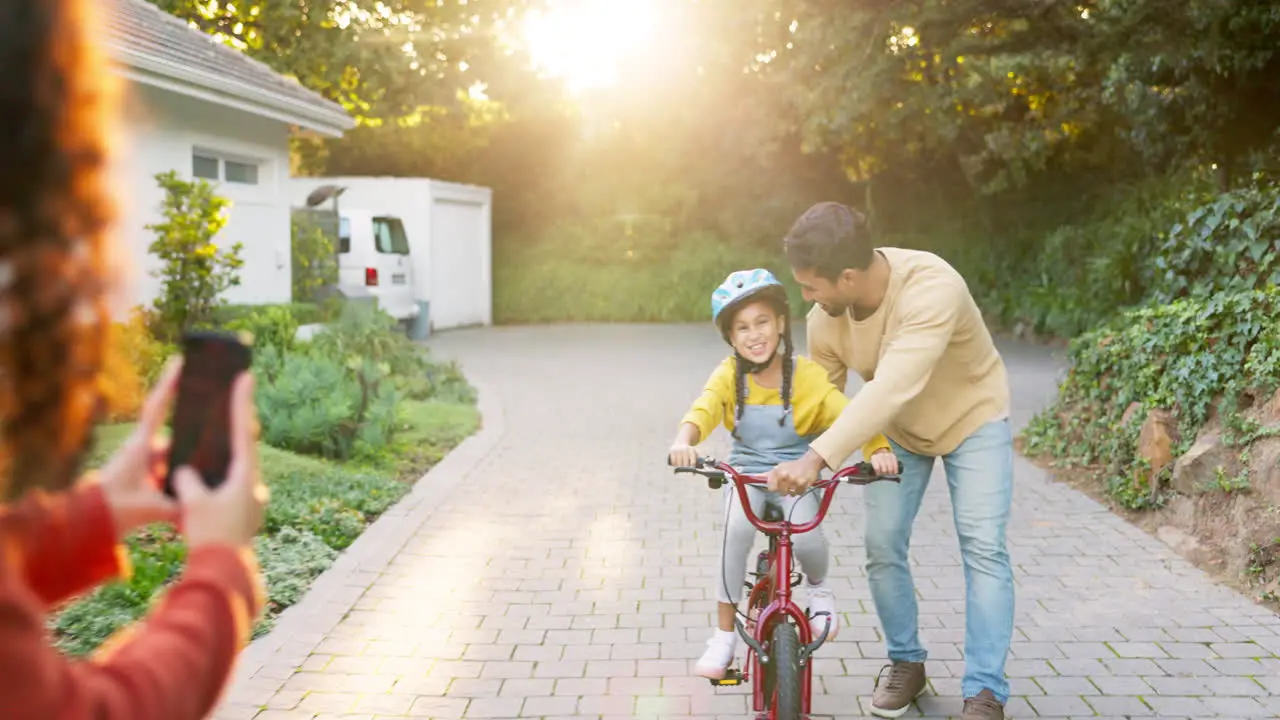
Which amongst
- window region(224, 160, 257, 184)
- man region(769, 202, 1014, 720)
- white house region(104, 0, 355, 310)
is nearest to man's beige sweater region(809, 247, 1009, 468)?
man region(769, 202, 1014, 720)

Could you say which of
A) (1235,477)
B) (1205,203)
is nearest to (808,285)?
(1235,477)

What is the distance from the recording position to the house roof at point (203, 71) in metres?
13.0

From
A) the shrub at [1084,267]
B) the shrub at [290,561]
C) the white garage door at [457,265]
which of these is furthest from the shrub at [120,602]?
the white garage door at [457,265]

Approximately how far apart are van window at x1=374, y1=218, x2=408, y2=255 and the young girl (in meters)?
17.4

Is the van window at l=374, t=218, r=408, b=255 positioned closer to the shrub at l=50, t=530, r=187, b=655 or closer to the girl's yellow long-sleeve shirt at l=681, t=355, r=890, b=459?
the shrub at l=50, t=530, r=187, b=655

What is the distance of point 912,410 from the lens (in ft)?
15.0

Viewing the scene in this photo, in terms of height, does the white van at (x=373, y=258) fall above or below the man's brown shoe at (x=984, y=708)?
above

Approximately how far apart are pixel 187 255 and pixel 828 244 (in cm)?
963

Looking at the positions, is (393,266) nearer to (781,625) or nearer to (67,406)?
(781,625)

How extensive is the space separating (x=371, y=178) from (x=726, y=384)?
793 inches

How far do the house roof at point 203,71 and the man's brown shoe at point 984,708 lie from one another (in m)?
9.68

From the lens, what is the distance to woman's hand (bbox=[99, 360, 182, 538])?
174 centimetres

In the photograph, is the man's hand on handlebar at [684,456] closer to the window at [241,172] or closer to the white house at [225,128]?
the white house at [225,128]

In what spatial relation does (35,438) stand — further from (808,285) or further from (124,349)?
(124,349)
